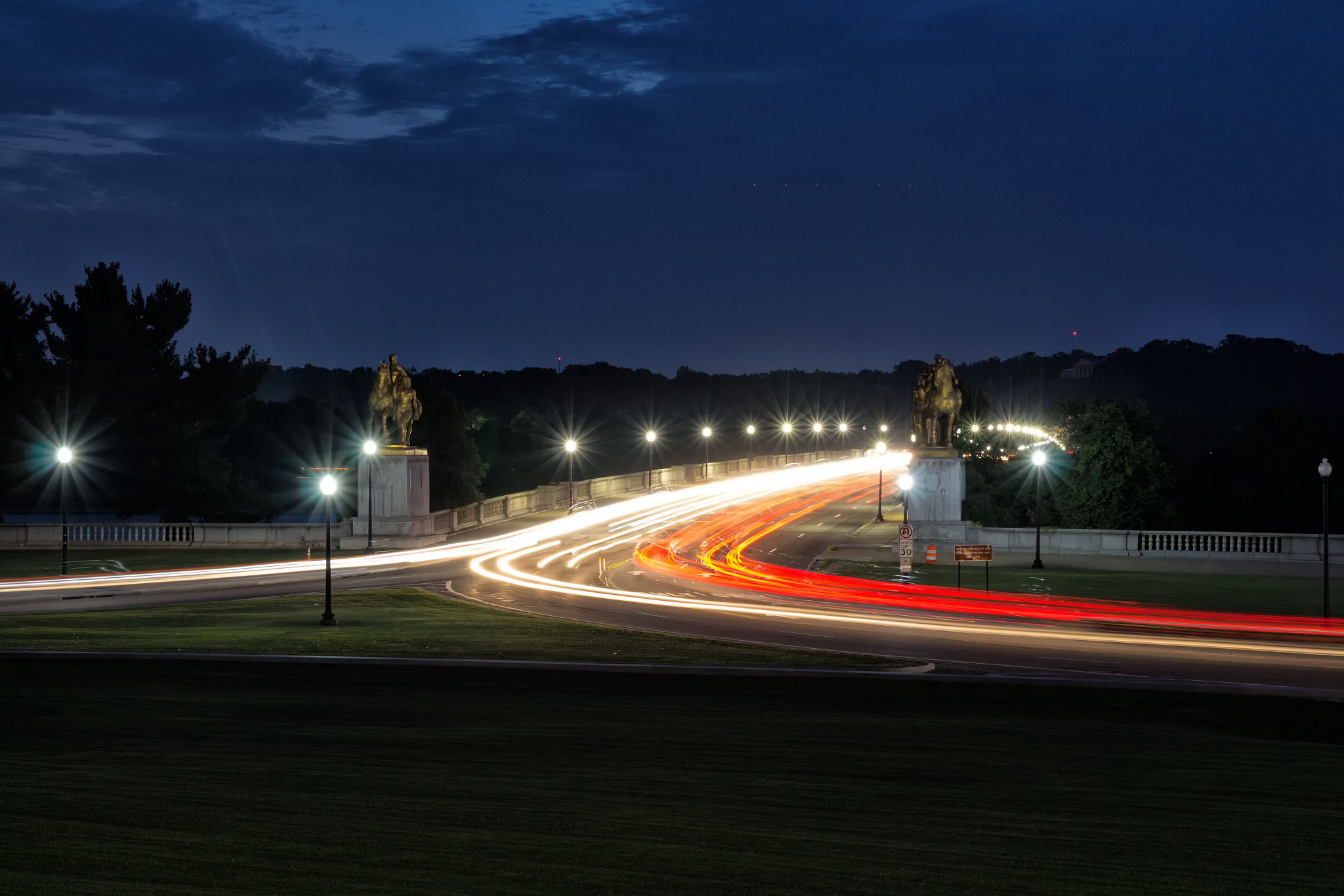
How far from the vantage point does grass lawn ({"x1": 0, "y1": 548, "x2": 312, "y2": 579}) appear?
4078 cm

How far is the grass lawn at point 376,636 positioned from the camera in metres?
22.3

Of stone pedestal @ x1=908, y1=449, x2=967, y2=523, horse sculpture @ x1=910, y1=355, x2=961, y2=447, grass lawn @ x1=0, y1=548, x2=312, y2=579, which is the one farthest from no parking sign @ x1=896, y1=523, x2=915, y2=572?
grass lawn @ x1=0, y1=548, x2=312, y2=579

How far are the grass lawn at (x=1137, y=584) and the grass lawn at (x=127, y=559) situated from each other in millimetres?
21746

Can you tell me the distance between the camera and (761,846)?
10.5 m

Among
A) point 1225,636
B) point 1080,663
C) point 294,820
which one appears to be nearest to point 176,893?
point 294,820

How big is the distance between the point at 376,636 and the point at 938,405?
28.8m

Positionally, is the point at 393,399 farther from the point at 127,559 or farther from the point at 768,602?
the point at 768,602

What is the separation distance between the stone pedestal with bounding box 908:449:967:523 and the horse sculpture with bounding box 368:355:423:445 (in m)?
21.3

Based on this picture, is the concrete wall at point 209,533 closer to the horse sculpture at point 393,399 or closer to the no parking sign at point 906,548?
the horse sculpture at point 393,399

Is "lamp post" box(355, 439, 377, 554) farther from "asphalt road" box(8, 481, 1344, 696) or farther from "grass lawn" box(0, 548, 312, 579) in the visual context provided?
"asphalt road" box(8, 481, 1344, 696)

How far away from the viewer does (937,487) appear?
46281 mm

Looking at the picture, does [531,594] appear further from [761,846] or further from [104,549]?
[761,846]

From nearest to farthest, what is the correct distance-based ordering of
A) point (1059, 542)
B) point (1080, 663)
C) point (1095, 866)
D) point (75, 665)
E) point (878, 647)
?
point (1095, 866), point (75, 665), point (1080, 663), point (878, 647), point (1059, 542)

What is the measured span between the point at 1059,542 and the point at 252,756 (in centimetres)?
3681
